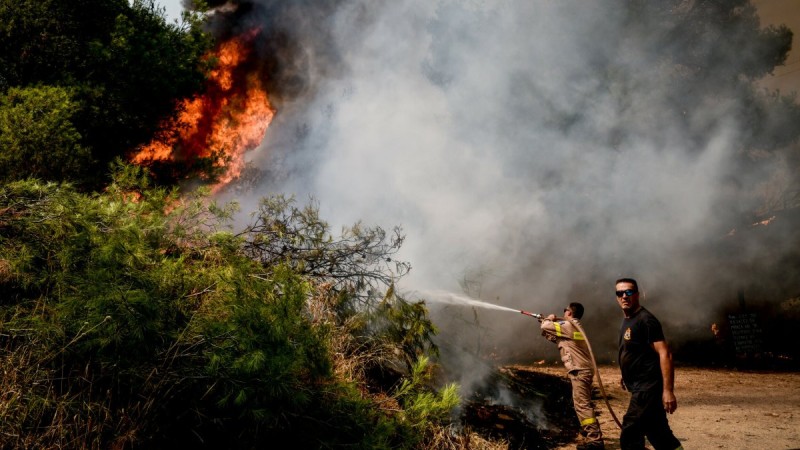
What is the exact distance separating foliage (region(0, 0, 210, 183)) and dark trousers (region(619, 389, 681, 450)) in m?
7.38

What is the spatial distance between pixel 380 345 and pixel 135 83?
6613 mm

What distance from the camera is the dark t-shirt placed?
3.70 metres

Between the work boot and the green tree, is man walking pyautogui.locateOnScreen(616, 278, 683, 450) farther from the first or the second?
the green tree

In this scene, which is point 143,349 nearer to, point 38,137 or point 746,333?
point 38,137

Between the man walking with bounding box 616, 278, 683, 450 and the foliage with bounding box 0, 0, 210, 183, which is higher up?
the foliage with bounding box 0, 0, 210, 183

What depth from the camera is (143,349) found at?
298cm

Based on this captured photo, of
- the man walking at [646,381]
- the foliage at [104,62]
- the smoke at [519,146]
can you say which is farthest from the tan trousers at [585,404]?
the foliage at [104,62]

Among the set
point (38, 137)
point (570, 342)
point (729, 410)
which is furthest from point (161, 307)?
point (729, 410)

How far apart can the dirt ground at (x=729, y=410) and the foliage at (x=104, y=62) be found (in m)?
8.80

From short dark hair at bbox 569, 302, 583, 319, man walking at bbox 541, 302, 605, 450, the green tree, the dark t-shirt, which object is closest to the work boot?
man walking at bbox 541, 302, 605, 450

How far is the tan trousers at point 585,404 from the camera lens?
4902 mm

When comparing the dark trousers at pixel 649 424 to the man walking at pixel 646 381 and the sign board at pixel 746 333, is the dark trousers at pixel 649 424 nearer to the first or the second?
the man walking at pixel 646 381

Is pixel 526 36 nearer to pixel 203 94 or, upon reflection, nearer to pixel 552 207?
pixel 552 207

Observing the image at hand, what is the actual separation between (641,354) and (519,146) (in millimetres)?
13080
